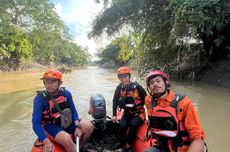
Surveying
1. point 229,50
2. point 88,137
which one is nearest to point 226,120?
point 88,137

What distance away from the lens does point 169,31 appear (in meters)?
12.5

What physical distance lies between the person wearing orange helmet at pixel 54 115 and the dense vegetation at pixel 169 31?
690cm

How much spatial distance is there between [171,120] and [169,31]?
10.4 meters

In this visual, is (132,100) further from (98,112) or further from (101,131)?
(101,131)

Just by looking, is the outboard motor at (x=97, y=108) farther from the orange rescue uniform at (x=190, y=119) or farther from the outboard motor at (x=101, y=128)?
the orange rescue uniform at (x=190, y=119)

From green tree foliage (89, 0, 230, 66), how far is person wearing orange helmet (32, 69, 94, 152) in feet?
22.6

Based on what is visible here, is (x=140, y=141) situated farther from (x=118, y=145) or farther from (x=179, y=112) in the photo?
(x=179, y=112)

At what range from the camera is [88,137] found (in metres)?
4.12

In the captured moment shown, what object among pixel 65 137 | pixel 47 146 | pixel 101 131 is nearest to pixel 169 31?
pixel 101 131

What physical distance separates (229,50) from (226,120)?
6.29 m

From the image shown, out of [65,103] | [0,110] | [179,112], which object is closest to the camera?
[179,112]

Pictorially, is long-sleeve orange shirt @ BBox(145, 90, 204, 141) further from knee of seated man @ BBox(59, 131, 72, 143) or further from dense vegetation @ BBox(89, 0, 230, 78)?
dense vegetation @ BBox(89, 0, 230, 78)

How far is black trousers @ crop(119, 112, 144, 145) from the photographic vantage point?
416 cm

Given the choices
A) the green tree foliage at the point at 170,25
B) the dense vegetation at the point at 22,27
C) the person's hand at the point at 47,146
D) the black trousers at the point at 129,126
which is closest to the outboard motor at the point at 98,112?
the black trousers at the point at 129,126
